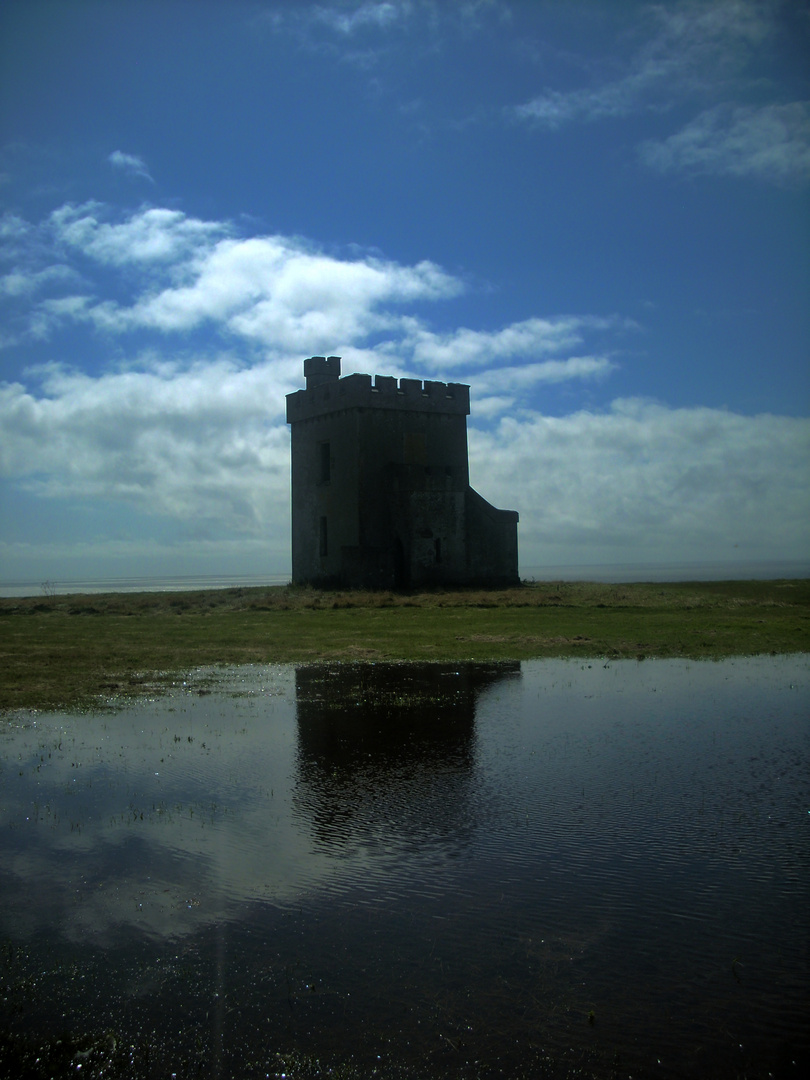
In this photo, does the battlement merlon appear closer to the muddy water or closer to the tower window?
the tower window

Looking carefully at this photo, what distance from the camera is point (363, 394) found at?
121 ft

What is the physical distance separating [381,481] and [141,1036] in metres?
33.8

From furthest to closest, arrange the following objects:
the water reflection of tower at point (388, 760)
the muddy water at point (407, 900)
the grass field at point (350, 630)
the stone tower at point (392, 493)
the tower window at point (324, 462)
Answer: the tower window at point (324, 462) → the stone tower at point (392, 493) → the grass field at point (350, 630) → the water reflection of tower at point (388, 760) → the muddy water at point (407, 900)

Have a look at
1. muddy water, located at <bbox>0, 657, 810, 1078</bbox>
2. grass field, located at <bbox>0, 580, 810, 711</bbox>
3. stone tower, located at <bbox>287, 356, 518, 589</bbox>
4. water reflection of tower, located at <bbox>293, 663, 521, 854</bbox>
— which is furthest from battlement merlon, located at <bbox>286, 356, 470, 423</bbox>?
muddy water, located at <bbox>0, 657, 810, 1078</bbox>

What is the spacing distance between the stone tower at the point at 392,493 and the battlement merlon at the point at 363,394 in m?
0.05

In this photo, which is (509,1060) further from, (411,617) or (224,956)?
(411,617)

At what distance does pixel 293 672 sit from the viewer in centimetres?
1492

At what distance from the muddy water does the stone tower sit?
26905mm

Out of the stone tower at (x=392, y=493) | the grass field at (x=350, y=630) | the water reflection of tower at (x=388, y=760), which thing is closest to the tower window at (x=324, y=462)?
the stone tower at (x=392, y=493)

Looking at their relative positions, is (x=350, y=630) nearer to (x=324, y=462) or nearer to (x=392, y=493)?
(x=392, y=493)

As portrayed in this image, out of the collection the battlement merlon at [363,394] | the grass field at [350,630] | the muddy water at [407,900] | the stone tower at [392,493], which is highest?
the battlement merlon at [363,394]

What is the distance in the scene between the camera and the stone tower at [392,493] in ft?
121

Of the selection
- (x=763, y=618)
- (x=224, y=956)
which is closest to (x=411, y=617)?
(x=763, y=618)

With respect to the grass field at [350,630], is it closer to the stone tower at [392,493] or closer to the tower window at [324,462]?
the stone tower at [392,493]
